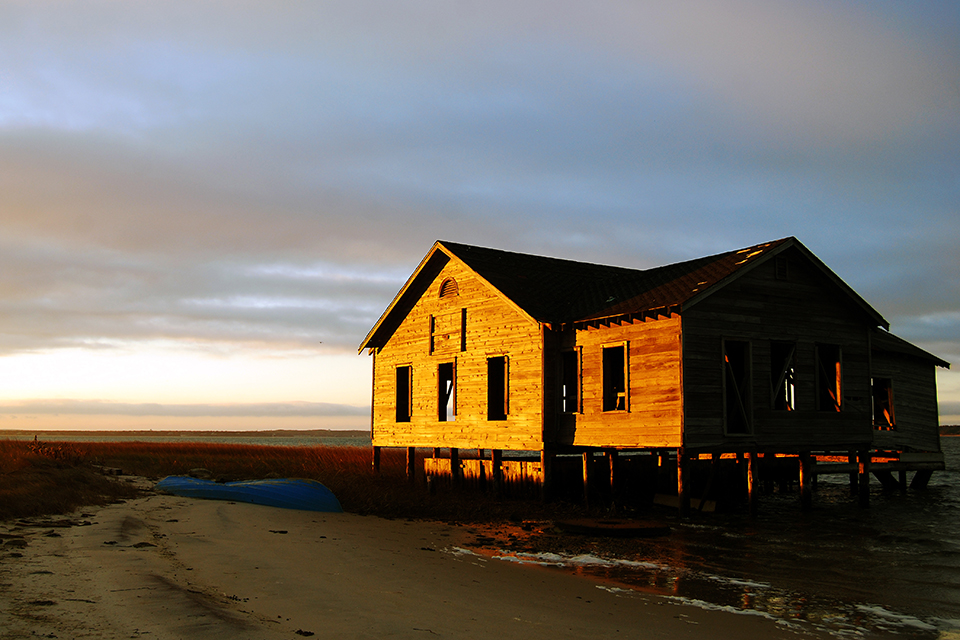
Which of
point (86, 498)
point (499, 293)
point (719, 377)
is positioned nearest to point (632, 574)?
point (719, 377)

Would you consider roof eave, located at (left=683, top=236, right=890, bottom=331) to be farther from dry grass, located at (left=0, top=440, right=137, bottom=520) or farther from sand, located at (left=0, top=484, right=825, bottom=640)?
dry grass, located at (left=0, top=440, right=137, bottom=520)

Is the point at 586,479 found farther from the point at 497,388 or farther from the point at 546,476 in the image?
the point at 497,388

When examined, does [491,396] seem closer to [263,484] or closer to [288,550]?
[263,484]

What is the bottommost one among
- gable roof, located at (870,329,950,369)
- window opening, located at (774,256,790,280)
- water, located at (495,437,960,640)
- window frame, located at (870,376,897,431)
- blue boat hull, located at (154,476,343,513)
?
water, located at (495,437,960,640)

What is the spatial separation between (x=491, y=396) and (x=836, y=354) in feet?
35.8

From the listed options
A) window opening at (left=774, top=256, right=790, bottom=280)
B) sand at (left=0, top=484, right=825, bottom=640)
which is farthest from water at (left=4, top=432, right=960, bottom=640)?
window opening at (left=774, top=256, right=790, bottom=280)

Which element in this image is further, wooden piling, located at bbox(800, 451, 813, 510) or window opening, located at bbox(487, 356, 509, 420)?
window opening, located at bbox(487, 356, 509, 420)

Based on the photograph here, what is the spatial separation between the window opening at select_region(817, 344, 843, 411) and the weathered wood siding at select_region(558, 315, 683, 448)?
18.5 ft

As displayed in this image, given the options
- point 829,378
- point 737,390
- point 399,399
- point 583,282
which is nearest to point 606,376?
point 737,390

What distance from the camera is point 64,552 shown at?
1209cm

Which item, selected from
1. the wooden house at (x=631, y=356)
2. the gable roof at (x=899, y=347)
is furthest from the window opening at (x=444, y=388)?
the gable roof at (x=899, y=347)

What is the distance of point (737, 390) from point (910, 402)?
16351 mm

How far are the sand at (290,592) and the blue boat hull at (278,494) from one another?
5.09 m

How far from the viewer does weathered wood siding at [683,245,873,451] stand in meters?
20.8
